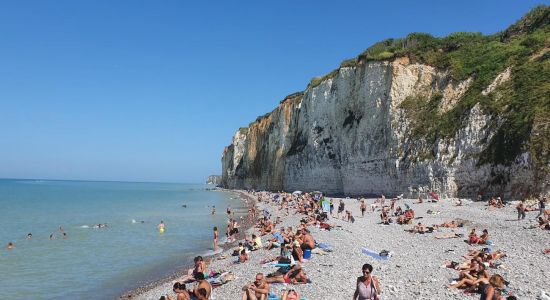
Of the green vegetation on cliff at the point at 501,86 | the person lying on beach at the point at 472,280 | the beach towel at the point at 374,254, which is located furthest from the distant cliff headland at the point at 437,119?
the person lying on beach at the point at 472,280

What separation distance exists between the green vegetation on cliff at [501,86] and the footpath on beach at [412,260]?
182 inches

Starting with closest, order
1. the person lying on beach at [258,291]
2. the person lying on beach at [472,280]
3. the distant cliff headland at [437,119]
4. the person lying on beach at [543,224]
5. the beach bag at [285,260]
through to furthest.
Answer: the person lying on beach at [258,291] → the person lying on beach at [472,280] → the beach bag at [285,260] → the person lying on beach at [543,224] → the distant cliff headland at [437,119]

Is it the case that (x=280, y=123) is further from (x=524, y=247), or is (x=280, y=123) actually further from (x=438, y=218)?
(x=524, y=247)

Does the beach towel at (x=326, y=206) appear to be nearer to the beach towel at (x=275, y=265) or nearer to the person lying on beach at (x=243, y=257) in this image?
the person lying on beach at (x=243, y=257)

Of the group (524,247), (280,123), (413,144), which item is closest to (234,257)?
(524,247)

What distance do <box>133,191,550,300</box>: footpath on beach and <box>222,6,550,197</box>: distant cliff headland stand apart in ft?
14.5

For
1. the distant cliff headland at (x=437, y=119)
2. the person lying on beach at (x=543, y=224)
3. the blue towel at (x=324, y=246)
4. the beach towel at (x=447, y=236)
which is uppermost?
the distant cliff headland at (x=437, y=119)

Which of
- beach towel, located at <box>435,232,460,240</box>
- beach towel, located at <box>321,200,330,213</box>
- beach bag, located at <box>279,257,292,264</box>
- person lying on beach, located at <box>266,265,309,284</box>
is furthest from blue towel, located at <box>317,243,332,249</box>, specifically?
beach towel, located at <box>321,200,330,213</box>

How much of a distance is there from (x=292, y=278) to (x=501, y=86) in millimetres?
26795

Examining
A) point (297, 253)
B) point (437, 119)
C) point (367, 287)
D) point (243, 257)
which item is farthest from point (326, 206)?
point (367, 287)

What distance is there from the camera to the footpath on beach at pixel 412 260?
35.6 ft

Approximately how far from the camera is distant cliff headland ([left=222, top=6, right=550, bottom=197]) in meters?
27.5

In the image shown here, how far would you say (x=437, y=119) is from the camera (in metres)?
35.4

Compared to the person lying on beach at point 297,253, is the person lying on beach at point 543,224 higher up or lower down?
higher up
